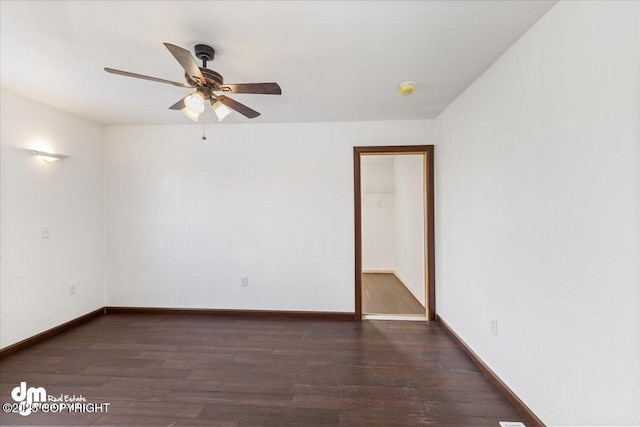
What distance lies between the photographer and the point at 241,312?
3428mm

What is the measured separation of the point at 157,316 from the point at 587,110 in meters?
4.46

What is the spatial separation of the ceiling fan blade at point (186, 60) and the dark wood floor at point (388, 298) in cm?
324

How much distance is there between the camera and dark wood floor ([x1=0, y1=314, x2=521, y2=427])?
174 cm

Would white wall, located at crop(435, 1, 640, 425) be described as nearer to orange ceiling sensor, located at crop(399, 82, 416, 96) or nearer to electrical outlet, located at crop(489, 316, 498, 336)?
electrical outlet, located at crop(489, 316, 498, 336)

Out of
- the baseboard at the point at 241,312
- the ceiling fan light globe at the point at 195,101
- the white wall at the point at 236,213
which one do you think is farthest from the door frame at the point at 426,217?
the ceiling fan light globe at the point at 195,101

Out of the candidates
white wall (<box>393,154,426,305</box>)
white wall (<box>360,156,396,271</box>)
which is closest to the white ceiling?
white wall (<box>393,154,426,305</box>)

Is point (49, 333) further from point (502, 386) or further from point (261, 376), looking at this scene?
point (502, 386)

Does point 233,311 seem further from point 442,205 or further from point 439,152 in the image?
point 439,152

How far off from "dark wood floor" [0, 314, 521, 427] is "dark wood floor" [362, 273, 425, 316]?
0.53 m

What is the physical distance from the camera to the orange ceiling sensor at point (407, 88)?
2.33 metres

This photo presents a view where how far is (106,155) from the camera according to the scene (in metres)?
3.56

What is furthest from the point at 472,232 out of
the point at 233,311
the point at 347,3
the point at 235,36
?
the point at 233,311

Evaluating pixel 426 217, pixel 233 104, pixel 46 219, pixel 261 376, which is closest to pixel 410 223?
pixel 426 217

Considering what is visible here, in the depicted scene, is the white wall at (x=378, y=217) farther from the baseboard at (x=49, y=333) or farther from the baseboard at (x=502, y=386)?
the baseboard at (x=49, y=333)
